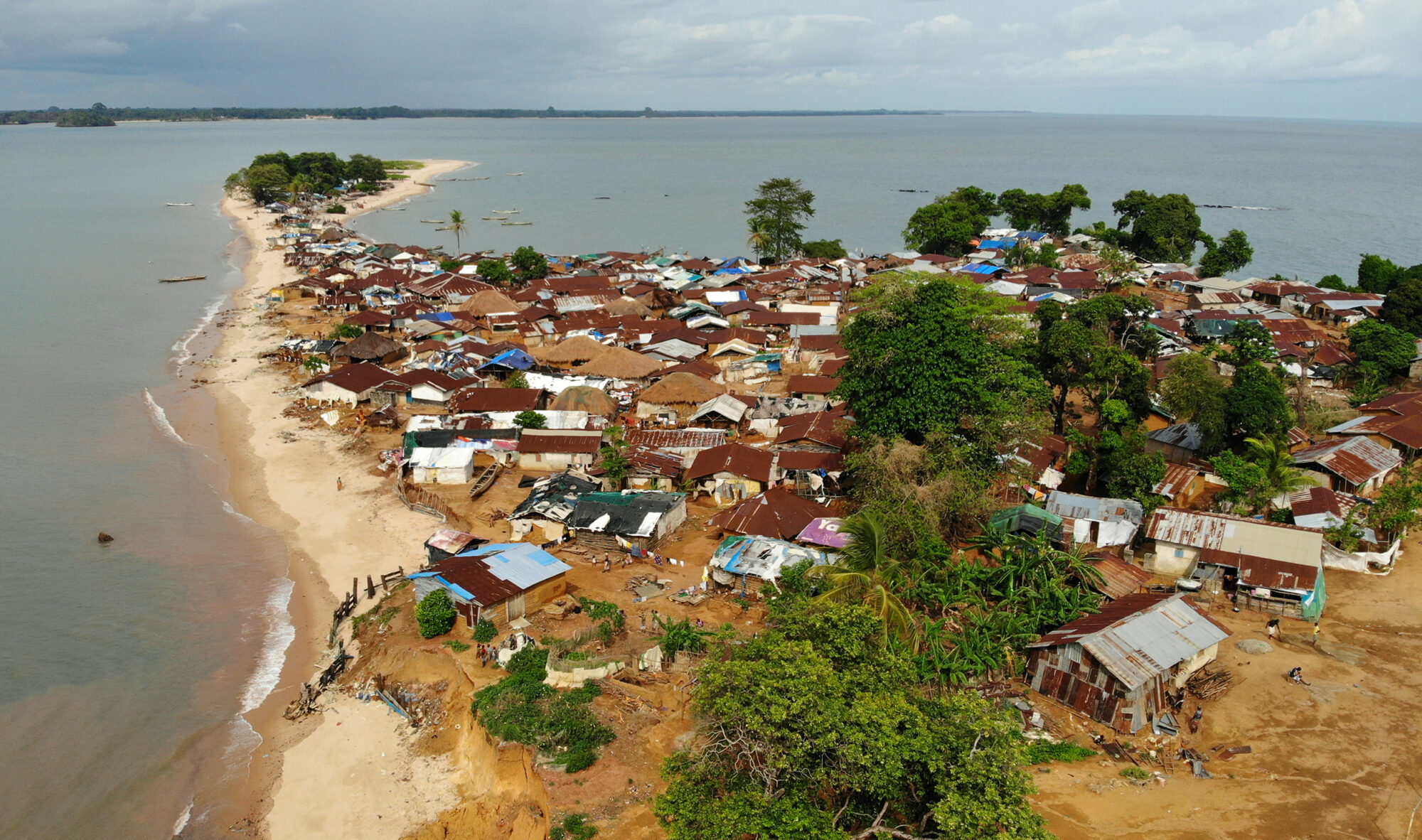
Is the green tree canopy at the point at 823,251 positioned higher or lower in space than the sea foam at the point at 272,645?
higher

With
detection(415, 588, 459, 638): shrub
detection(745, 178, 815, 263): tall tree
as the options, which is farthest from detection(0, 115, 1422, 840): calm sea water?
detection(745, 178, 815, 263): tall tree

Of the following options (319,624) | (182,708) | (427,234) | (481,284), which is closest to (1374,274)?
(481,284)

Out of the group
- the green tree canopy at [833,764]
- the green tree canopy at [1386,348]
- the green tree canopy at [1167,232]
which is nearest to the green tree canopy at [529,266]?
the green tree canopy at [1386,348]

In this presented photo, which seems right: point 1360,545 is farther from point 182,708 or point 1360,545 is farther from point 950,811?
point 182,708

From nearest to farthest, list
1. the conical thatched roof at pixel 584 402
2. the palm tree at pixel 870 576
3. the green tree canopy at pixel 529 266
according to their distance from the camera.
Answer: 1. the palm tree at pixel 870 576
2. the conical thatched roof at pixel 584 402
3. the green tree canopy at pixel 529 266

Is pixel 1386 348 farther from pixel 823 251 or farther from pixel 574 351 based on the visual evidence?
pixel 823 251

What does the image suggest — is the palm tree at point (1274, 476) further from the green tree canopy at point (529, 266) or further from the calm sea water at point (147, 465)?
the green tree canopy at point (529, 266)

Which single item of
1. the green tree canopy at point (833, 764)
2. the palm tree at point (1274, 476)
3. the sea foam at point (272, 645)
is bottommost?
the sea foam at point (272, 645)
